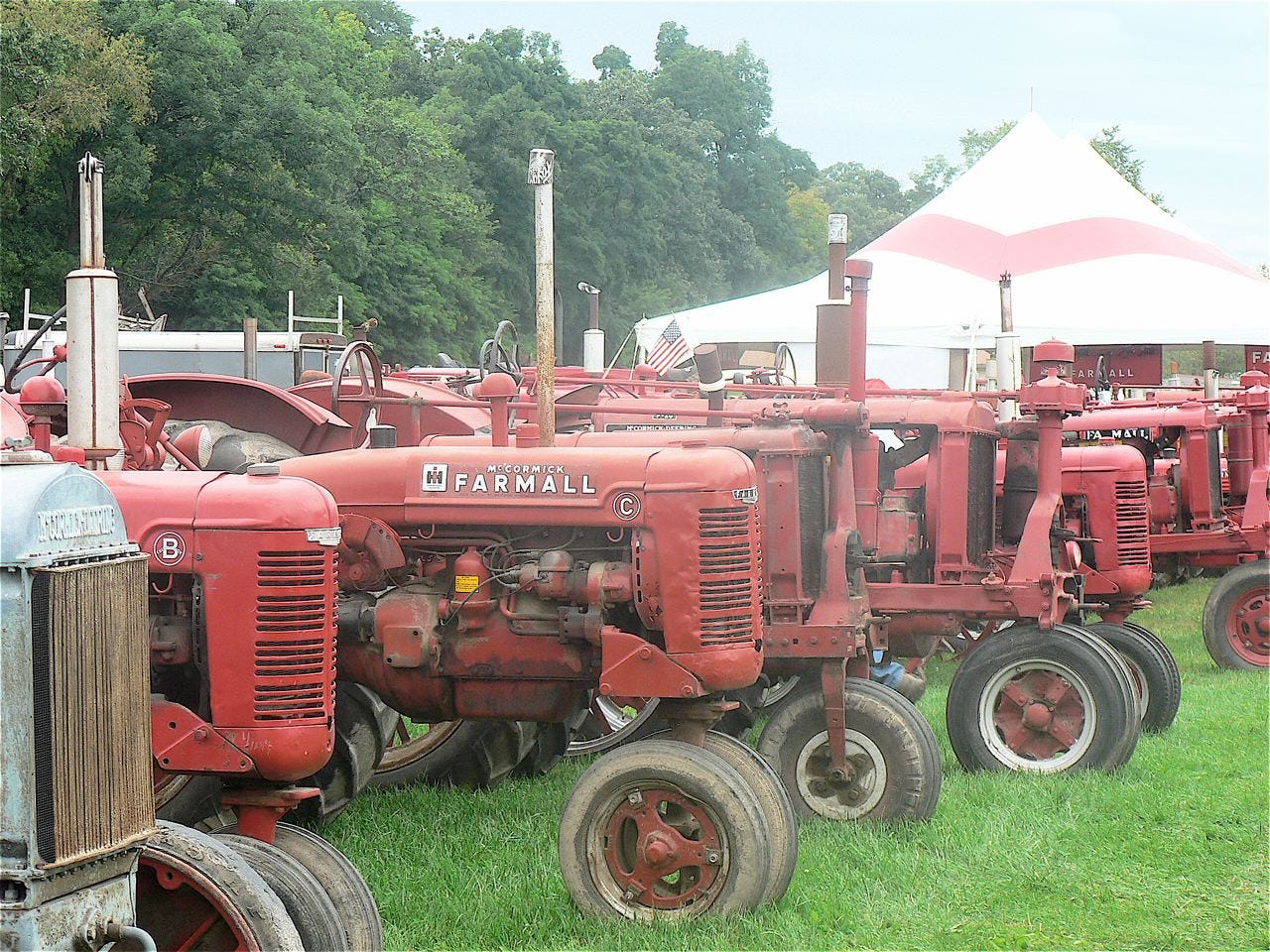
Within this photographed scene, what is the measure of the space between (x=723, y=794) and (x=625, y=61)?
61276 mm

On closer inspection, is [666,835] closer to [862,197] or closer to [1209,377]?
[1209,377]

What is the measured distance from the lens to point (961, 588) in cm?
687

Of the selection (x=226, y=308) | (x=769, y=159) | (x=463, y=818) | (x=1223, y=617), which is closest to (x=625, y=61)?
(x=769, y=159)

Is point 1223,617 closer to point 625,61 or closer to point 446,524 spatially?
point 446,524

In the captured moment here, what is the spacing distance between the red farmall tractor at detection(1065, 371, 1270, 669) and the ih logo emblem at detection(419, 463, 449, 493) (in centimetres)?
608

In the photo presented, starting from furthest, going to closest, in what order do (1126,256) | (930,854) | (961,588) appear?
(1126,256) → (961,588) → (930,854)

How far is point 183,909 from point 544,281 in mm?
2423

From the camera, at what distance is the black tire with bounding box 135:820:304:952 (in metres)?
3.10

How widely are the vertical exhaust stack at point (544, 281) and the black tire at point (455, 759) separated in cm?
153

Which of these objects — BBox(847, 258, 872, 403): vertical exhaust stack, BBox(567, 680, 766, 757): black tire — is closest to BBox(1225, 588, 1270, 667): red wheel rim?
BBox(567, 680, 766, 757): black tire

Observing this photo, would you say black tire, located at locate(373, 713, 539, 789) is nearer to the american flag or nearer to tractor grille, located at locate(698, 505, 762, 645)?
tractor grille, located at locate(698, 505, 762, 645)

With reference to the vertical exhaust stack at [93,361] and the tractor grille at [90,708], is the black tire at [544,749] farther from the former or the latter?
the tractor grille at [90,708]

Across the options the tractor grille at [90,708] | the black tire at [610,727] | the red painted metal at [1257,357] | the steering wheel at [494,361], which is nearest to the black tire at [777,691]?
the black tire at [610,727]

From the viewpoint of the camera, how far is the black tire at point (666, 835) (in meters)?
4.49
